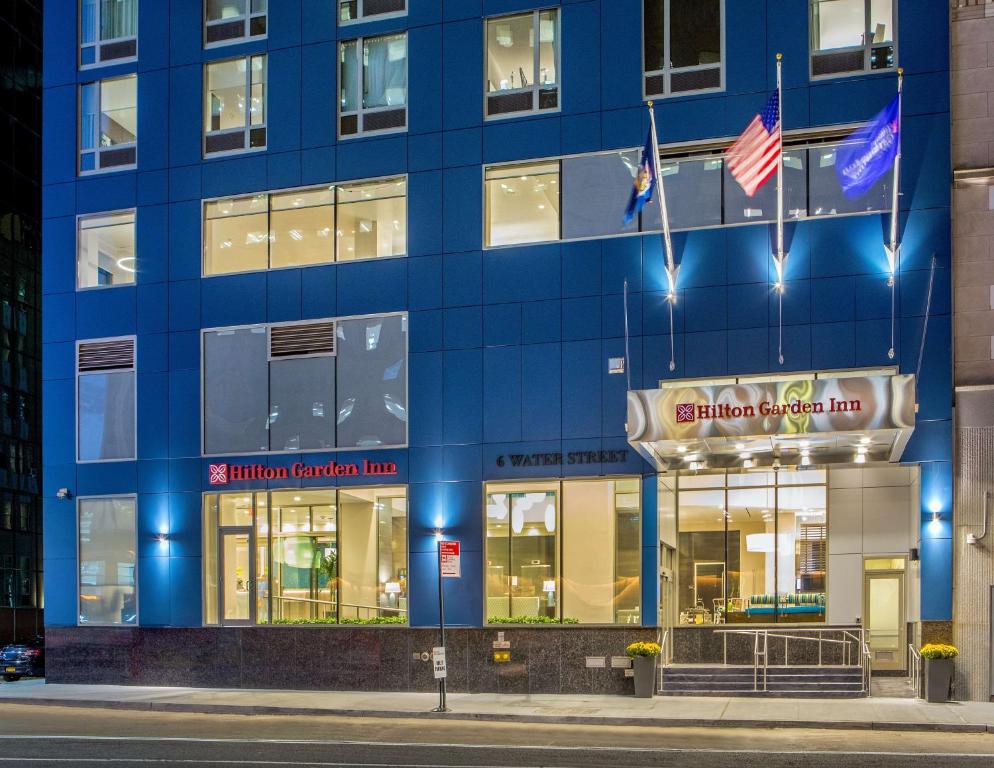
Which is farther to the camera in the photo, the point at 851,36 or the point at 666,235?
the point at 851,36

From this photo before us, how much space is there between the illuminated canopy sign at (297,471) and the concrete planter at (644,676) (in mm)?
7390

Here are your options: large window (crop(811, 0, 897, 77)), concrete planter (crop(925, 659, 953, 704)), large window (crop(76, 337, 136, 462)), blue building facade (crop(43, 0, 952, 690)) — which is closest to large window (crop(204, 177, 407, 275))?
blue building facade (crop(43, 0, 952, 690))

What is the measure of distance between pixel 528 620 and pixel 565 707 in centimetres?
347

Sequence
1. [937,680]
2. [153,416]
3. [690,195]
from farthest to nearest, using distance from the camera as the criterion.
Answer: [153,416] < [690,195] < [937,680]

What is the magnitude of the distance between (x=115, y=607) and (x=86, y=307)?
788 centimetres

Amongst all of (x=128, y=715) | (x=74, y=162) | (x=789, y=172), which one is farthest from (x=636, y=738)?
(x=74, y=162)

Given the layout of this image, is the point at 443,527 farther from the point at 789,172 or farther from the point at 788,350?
the point at 789,172

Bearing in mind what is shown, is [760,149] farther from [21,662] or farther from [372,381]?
[21,662]

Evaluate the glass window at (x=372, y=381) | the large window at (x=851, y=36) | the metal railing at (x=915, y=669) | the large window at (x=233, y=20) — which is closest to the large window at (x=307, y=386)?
the glass window at (x=372, y=381)

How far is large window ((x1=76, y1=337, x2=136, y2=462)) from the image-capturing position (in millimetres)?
31516

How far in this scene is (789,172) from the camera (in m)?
26.5

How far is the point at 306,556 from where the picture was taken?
97.3 feet

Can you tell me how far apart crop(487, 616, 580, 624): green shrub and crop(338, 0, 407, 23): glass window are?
14784 millimetres

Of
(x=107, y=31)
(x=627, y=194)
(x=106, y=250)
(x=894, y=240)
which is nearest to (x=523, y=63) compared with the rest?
(x=627, y=194)
